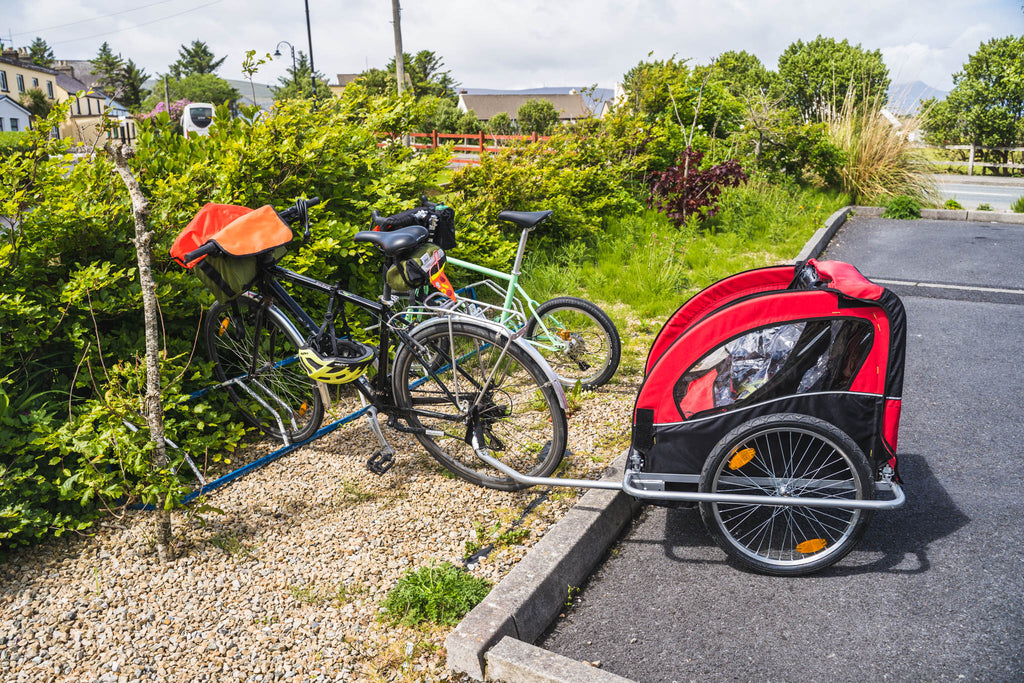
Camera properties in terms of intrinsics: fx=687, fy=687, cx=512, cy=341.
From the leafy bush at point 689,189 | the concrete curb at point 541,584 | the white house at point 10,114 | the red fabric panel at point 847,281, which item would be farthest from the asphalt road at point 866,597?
the white house at point 10,114

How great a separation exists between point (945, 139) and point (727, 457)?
115 feet

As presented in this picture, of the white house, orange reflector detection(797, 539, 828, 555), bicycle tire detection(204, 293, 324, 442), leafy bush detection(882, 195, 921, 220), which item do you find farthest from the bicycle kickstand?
the white house

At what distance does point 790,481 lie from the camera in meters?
2.80

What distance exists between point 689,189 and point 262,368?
694 cm

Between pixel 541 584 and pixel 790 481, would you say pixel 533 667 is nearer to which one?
pixel 541 584

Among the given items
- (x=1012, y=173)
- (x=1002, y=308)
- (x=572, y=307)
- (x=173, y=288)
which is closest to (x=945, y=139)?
(x=1012, y=173)

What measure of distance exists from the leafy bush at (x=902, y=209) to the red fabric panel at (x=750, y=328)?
34.5ft

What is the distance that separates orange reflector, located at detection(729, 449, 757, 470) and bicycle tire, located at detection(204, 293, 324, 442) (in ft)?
7.34

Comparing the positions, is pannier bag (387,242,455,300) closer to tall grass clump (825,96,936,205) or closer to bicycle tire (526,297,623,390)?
bicycle tire (526,297,623,390)

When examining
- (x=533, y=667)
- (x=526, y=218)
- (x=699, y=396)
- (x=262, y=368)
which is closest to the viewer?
(x=533, y=667)

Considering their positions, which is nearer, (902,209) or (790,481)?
(790,481)

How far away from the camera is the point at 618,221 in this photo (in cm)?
856

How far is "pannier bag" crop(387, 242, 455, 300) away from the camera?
3439 millimetres

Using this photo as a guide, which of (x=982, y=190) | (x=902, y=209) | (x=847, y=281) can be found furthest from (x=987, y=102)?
(x=847, y=281)
